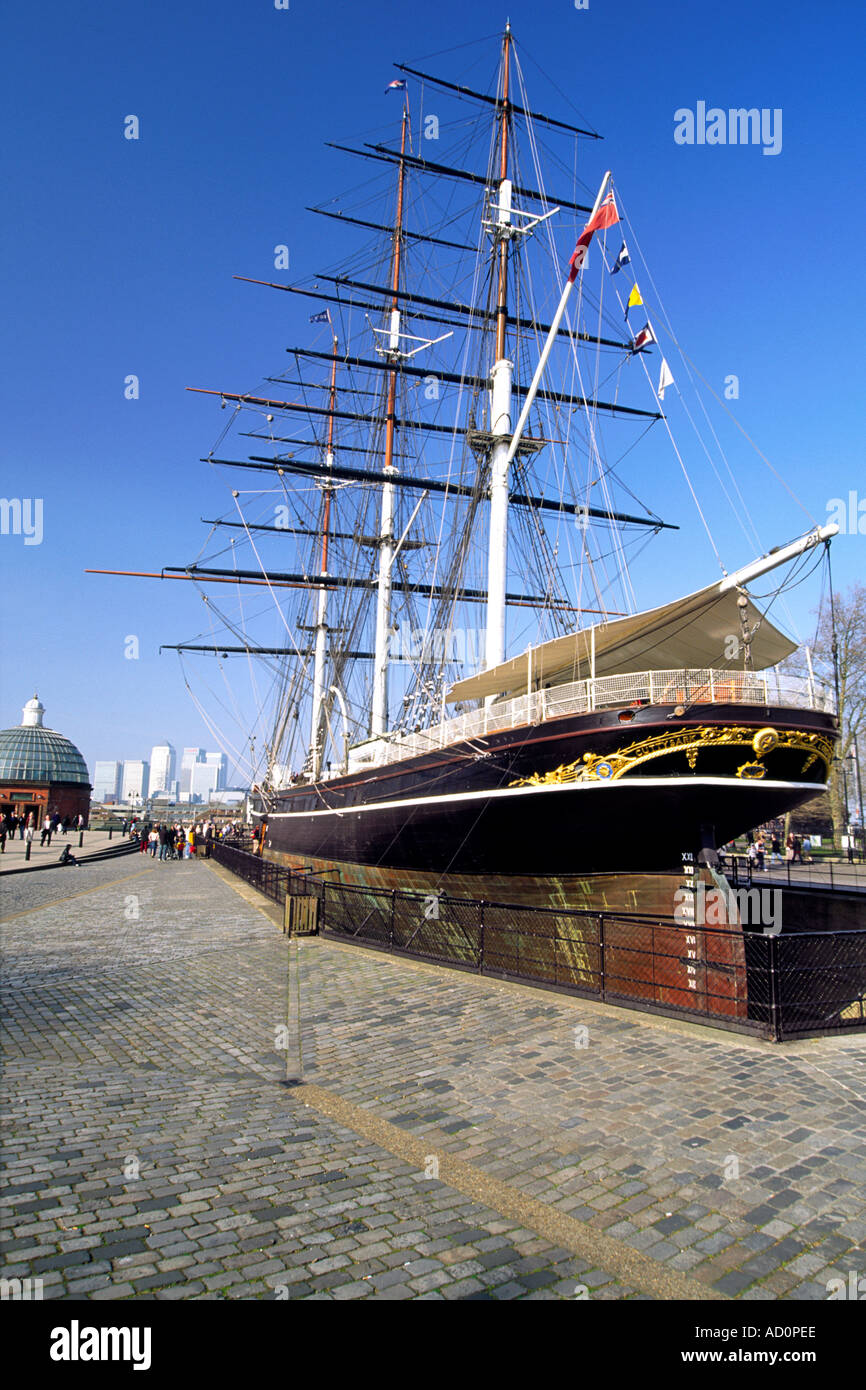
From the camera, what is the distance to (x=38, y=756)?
79.2 m

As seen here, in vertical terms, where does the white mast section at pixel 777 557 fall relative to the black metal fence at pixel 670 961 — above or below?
above

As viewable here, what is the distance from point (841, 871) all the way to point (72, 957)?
992 inches

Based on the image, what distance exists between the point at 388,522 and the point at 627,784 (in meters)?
20.9

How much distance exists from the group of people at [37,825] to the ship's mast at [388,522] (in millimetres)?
20903

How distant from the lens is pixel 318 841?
84.8ft

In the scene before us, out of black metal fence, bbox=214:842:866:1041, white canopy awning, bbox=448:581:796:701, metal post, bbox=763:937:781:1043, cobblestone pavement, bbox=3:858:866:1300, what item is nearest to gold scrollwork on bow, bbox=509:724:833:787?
white canopy awning, bbox=448:581:796:701

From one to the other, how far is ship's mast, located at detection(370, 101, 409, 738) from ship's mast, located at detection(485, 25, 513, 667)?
8.32 meters

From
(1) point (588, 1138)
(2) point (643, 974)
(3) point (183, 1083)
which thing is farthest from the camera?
(2) point (643, 974)

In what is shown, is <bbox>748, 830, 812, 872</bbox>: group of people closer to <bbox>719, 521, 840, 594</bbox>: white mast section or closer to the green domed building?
<bbox>719, 521, 840, 594</bbox>: white mast section

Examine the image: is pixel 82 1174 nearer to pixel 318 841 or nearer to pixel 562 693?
pixel 562 693

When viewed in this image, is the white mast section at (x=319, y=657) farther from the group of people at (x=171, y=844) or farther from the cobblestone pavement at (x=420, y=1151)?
the cobblestone pavement at (x=420, y=1151)

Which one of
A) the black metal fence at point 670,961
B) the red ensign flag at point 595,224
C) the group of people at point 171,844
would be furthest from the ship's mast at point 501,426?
the group of people at point 171,844

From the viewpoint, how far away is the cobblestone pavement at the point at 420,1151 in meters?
3.21
